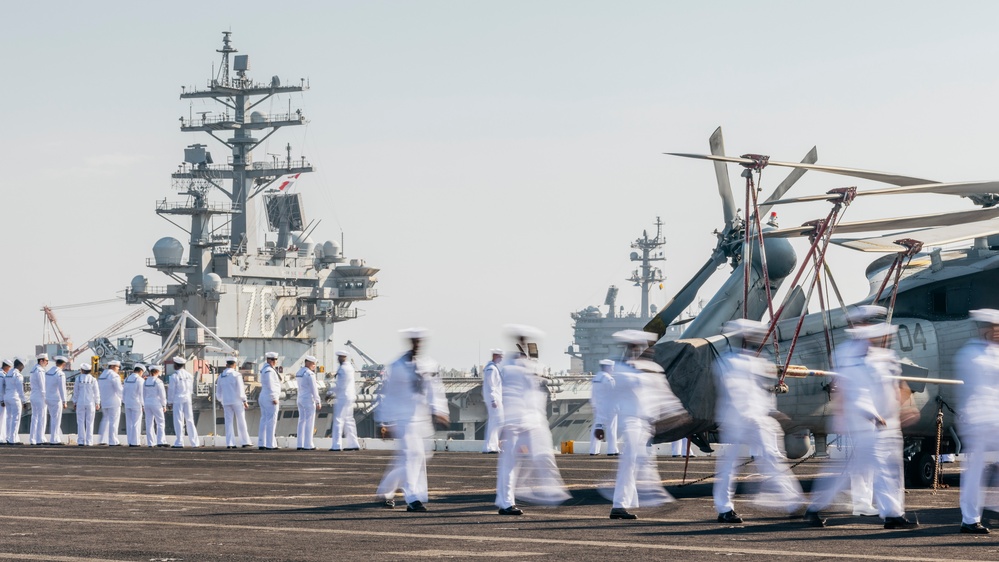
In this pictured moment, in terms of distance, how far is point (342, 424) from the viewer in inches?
1104

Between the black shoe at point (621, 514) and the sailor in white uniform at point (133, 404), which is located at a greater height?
the sailor in white uniform at point (133, 404)

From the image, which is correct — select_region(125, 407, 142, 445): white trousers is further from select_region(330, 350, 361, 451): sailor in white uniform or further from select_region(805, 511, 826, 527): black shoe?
select_region(805, 511, 826, 527): black shoe

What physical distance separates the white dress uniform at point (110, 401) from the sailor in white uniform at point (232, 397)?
3.07 metres

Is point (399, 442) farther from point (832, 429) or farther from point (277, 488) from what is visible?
point (832, 429)

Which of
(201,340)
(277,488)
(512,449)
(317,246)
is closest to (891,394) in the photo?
(512,449)

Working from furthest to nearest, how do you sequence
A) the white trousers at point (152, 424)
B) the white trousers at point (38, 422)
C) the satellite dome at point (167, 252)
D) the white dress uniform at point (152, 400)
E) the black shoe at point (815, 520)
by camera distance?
1. the satellite dome at point (167, 252)
2. the white trousers at point (38, 422)
3. the white trousers at point (152, 424)
4. the white dress uniform at point (152, 400)
5. the black shoe at point (815, 520)

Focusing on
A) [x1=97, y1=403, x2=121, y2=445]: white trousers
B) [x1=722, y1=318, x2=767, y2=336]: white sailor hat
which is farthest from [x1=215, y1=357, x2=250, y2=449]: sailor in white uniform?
[x1=722, y1=318, x2=767, y2=336]: white sailor hat

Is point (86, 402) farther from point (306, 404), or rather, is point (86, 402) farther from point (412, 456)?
point (412, 456)

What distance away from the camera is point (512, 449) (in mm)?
13305

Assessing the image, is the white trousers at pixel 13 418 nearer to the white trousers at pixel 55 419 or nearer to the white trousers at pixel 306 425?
the white trousers at pixel 55 419

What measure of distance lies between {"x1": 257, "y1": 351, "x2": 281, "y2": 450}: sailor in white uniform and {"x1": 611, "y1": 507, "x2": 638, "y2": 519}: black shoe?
15871 mm

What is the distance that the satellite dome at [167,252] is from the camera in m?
54.7

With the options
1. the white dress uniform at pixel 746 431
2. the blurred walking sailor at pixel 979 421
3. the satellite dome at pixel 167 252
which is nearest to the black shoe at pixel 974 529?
the blurred walking sailor at pixel 979 421

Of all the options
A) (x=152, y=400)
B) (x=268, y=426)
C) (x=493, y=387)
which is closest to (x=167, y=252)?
(x=152, y=400)
